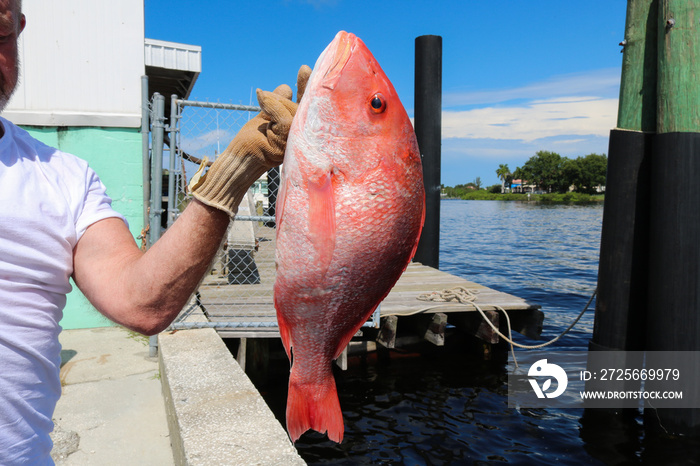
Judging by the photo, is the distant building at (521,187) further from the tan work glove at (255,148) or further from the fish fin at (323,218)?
the fish fin at (323,218)

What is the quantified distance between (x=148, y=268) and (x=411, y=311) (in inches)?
229

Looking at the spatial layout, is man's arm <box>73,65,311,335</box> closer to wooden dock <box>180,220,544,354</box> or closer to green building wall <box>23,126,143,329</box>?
wooden dock <box>180,220,544,354</box>

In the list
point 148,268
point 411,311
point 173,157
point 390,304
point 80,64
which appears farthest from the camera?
point 390,304

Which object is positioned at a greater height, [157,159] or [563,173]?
[563,173]

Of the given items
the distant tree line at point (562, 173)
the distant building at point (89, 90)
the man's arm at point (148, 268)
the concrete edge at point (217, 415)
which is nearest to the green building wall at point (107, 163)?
the distant building at point (89, 90)

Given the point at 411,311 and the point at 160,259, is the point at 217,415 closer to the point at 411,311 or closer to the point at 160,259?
the point at 160,259

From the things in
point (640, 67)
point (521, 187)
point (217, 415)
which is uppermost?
point (521, 187)

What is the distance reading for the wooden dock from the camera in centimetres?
612

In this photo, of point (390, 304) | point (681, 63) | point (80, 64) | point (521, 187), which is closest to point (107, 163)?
point (80, 64)

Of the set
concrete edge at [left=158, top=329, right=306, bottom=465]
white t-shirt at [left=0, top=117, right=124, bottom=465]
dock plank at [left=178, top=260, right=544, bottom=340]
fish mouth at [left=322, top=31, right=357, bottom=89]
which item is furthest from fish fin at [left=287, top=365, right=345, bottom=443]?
dock plank at [left=178, top=260, right=544, bottom=340]

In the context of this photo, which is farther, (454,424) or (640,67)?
(454,424)

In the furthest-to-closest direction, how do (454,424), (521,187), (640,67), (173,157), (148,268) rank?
(521,187), (454,424), (640,67), (173,157), (148,268)

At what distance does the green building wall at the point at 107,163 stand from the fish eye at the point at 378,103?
5790 millimetres

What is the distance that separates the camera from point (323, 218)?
1.22 meters
